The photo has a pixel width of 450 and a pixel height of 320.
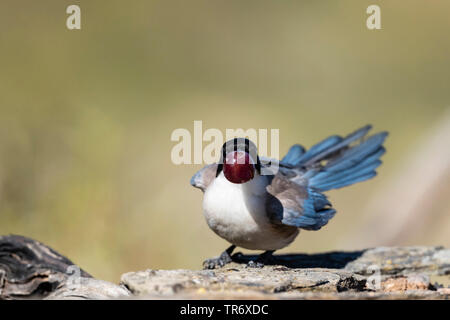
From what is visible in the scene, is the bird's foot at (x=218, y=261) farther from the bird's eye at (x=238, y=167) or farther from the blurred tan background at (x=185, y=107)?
the blurred tan background at (x=185, y=107)

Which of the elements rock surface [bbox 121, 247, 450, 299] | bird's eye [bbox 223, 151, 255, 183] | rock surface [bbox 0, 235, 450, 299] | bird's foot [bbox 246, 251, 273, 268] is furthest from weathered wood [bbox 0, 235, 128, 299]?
bird's foot [bbox 246, 251, 273, 268]

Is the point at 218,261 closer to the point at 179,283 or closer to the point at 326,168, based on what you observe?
the point at 179,283

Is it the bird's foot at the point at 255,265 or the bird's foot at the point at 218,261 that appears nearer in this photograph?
the bird's foot at the point at 255,265

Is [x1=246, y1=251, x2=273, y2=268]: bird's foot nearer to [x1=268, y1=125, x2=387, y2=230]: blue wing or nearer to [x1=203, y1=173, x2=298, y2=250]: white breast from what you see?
[x1=203, y1=173, x2=298, y2=250]: white breast

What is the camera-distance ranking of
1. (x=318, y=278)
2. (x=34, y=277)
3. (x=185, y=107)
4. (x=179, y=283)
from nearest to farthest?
(x=179, y=283) → (x=34, y=277) → (x=318, y=278) → (x=185, y=107)

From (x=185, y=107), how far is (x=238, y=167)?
4647 mm

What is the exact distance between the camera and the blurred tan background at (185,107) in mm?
6684

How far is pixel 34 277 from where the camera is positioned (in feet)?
13.0

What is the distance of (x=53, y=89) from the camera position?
26.5ft

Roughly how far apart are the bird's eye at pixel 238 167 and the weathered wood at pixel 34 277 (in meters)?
1.14

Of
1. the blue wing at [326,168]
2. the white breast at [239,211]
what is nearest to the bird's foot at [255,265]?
the white breast at [239,211]

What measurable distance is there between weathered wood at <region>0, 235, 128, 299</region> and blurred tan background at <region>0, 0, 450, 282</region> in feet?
7.21

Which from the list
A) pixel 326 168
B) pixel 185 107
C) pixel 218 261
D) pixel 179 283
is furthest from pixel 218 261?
pixel 185 107
